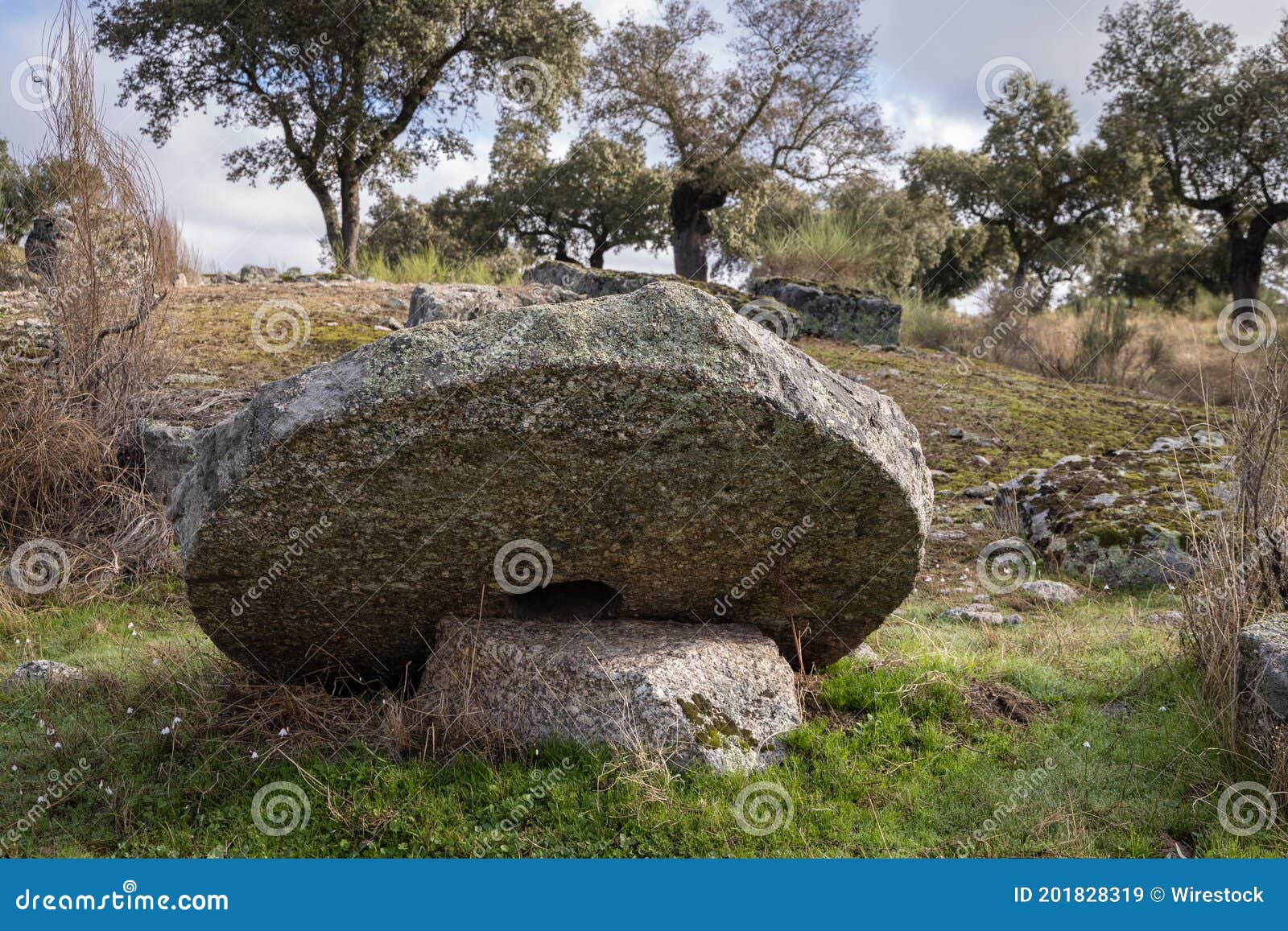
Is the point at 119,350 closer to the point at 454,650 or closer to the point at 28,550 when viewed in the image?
the point at 28,550

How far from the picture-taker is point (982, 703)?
4953 mm

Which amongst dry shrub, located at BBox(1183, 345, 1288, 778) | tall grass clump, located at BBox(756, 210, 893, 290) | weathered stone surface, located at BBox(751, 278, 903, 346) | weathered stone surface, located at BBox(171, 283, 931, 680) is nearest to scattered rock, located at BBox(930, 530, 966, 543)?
dry shrub, located at BBox(1183, 345, 1288, 778)

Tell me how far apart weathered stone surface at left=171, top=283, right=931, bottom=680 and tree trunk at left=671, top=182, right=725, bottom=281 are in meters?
21.6

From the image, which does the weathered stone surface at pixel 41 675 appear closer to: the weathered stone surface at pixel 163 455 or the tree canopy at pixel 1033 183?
the weathered stone surface at pixel 163 455

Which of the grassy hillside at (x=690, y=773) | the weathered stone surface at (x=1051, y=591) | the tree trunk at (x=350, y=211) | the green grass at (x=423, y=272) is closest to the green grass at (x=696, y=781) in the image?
the grassy hillside at (x=690, y=773)

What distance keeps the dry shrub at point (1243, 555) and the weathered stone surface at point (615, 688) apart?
1978 millimetres

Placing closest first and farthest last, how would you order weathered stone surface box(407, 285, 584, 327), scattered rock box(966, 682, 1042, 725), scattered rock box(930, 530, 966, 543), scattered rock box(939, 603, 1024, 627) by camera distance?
scattered rock box(966, 682, 1042, 725)
scattered rock box(939, 603, 1024, 627)
scattered rock box(930, 530, 966, 543)
weathered stone surface box(407, 285, 584, 327)

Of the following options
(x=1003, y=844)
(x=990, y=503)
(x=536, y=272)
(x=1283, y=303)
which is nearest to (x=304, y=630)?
(x=1003, y=844)

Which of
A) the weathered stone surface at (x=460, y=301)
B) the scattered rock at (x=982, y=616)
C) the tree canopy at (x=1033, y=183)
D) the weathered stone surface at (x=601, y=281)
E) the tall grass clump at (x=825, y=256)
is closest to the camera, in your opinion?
the scattered rock at (x=982, y=616)

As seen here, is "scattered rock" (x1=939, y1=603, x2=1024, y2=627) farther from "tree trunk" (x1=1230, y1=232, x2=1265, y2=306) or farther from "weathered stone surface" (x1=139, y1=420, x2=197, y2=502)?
"tree trunk" (x1=1230, y1=232, x2=1265, y2=306)

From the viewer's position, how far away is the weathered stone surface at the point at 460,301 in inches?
416

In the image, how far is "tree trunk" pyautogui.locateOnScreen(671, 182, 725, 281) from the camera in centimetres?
2553

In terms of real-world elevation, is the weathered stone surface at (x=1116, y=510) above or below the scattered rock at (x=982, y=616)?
above

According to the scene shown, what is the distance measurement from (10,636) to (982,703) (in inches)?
250
